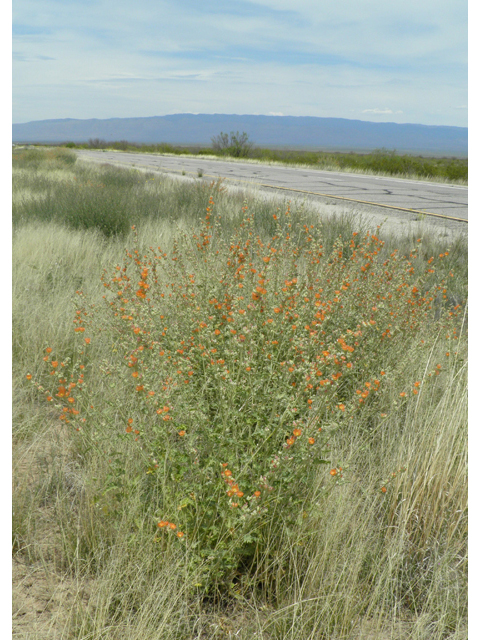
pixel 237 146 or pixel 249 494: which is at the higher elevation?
pixel 237 146

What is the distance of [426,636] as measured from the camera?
5.68 feet

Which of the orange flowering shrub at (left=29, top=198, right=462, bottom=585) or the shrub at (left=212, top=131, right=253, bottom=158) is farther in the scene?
the shrub at (left=212, top=131, right=253, bottom=158)

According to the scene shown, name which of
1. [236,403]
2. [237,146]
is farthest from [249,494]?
[237,146]

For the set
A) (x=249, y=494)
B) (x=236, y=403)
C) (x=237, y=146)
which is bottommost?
(x=249, y=494)

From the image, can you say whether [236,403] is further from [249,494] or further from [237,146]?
[237,146]

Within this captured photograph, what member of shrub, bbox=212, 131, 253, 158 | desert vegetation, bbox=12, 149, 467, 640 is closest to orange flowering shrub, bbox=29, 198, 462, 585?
desert vegetation, bbox=12, 149, 467, 640

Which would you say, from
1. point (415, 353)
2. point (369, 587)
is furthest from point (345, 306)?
point (369, 587)

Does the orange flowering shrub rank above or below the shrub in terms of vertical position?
below

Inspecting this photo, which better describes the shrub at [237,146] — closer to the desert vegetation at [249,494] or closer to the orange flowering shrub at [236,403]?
the orange flowering shrub at [236,403]

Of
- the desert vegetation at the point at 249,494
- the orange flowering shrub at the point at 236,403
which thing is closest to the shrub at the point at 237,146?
the orange flowering shrub at the point at 236,403

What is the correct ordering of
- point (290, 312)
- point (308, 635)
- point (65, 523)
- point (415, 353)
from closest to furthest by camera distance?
point (308, 635), point (65, 523), point (290, 312), point (415, 353)

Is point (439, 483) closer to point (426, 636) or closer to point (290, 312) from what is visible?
point (426, 636)

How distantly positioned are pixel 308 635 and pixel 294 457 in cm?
62

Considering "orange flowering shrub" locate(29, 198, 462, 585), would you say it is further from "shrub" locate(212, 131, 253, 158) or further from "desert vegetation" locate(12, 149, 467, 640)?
"shrub" locate(212, 131, 253, 158)
